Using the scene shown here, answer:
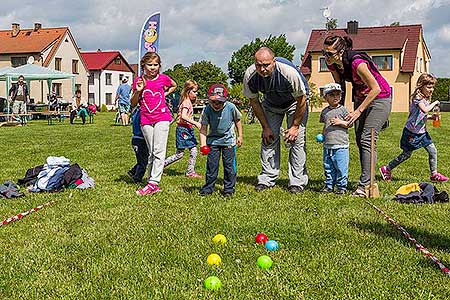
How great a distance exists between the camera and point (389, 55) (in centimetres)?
4481

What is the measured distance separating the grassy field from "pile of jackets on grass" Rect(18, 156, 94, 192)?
0.79 feet

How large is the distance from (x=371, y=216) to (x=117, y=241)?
8.28 ft

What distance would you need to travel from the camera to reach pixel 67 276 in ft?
12.3

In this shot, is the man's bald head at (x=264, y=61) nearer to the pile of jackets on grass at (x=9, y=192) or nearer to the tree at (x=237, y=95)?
the pile of jackets on grass at (x=9, y=192)

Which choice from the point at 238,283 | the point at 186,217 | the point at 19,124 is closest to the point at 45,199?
the point at 186,217

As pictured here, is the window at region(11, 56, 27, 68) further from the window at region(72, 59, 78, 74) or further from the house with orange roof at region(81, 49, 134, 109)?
the house with orange roof at region(81, 49, 134, 109)

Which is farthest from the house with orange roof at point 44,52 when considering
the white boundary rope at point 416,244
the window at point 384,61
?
the white boundary rope at point 416,244

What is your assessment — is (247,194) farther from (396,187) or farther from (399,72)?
(399,72)

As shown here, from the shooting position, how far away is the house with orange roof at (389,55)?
44750 millimetres

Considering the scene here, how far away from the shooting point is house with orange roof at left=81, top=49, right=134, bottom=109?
6103cm

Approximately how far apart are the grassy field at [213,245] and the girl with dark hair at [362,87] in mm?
719

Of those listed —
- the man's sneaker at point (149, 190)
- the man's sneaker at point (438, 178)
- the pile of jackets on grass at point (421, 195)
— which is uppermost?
the pile of jackets on grass at point (421, 195)

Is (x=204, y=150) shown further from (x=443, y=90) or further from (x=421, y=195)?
(x=443, y=90)

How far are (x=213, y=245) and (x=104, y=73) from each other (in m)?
59.8
